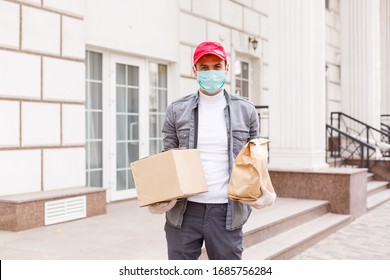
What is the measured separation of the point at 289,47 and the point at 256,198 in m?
6.02

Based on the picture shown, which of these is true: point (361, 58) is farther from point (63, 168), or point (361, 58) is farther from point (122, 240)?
point (122, 240)

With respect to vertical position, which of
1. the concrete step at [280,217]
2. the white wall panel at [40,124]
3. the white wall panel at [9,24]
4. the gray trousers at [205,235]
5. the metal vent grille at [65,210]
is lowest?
the concrete step at [280,217]

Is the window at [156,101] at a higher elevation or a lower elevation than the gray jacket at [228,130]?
higher

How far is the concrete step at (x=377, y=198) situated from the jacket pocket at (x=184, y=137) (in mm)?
6900

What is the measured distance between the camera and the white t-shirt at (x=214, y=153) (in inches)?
103

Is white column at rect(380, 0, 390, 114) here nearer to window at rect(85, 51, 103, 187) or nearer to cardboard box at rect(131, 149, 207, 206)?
window at rect(85, 51, 103, 187)

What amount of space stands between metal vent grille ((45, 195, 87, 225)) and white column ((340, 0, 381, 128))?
8174 mm

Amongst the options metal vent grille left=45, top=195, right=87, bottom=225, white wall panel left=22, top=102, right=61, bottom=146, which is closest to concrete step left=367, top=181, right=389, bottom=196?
metal vent grille left=45, top=195, right=87, bottom=225

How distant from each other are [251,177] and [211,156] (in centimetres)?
28

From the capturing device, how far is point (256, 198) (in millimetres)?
2492

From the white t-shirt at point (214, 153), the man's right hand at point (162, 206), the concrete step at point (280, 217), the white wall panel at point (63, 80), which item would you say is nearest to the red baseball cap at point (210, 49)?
the white t-shirt at point (214, 153)

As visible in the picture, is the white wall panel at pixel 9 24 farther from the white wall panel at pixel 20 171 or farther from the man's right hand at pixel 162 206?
the man's right hand at pixel 162 206

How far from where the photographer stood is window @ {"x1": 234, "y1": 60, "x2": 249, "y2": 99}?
10.9m
